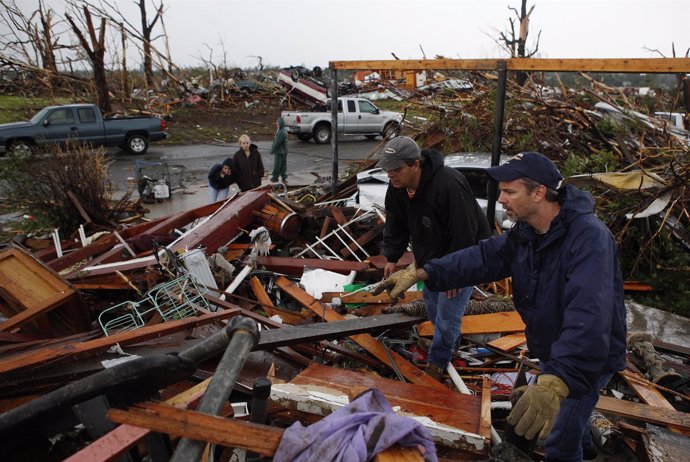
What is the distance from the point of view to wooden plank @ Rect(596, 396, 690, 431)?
3154 mm

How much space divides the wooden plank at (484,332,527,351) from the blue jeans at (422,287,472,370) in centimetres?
51

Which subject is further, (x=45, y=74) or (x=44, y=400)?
(x=45, y=74)

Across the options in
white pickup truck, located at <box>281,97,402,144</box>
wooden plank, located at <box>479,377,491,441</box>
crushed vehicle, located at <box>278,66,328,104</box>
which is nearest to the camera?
wooden plank, located at <box>479,377,491,441</box>

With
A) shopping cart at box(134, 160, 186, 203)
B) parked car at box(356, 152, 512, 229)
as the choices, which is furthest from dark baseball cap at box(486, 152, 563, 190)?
shopping cart at box(134, 160, 186, 203)

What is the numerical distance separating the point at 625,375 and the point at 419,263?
5.98ft

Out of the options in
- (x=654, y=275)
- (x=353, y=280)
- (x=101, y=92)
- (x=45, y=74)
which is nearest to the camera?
(x=353, y=280)

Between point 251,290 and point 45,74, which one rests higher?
point 45,74

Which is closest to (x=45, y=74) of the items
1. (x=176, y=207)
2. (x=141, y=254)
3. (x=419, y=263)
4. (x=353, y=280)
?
(x=176, y=207)

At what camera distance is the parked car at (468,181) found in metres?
7.13

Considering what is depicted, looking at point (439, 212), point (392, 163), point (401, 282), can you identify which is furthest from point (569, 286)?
point (392, 163)

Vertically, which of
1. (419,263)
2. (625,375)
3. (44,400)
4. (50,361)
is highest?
(44,400)

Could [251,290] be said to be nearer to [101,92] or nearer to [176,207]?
[176,207]

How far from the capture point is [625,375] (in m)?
3.78

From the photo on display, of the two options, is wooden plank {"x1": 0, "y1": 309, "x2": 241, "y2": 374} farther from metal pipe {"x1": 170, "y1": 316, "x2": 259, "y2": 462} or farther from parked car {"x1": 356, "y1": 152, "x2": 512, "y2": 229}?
parked car {"x1": 356, "y1": 152, "x2": 512, "y2": 229}
